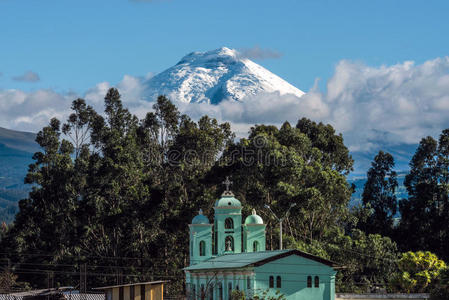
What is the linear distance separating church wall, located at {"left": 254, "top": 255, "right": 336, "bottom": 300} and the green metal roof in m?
0.46

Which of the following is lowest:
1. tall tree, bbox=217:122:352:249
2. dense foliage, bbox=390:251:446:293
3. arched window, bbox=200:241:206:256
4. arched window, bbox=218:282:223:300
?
arched window, bbox=218:282:223:300

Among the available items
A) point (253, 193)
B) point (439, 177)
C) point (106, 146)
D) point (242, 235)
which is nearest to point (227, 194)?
point (242, 235)

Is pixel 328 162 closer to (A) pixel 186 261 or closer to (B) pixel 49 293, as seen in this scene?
(A) pixel 186 261

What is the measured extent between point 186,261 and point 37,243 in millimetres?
17170

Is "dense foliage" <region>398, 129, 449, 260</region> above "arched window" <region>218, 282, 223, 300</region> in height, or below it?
above

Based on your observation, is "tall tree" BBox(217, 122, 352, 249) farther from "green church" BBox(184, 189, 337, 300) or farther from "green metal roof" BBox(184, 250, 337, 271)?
"green metal roof" BBox(184, 250, 337, 271)

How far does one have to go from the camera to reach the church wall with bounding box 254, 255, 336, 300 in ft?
204

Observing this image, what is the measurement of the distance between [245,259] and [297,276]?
434 centimetres

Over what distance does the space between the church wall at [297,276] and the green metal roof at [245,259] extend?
0.46m

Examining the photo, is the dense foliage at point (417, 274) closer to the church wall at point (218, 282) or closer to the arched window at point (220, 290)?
the church wall at point (218, 282)

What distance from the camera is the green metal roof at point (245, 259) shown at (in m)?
62.0

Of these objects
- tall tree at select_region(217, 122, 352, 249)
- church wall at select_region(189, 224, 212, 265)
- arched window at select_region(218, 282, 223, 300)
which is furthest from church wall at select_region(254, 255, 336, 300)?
tall tree at select_region(217, 122, 352, 249)

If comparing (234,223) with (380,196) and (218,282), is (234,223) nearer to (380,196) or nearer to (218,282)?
(218,282)

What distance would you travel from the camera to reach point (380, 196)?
107 m
